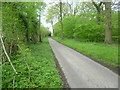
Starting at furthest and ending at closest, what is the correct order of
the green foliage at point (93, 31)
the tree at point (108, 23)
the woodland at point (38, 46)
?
the green foliage at point (93, 31), the tree at point (108, 23), the woodland at point (38, 46)

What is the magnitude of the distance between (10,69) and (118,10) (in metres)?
10.2

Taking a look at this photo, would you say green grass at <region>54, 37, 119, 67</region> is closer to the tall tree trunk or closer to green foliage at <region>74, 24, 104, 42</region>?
the tall tree trunk

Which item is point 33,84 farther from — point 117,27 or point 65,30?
point 65,30

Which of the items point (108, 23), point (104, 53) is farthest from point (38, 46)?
point (108, 23)

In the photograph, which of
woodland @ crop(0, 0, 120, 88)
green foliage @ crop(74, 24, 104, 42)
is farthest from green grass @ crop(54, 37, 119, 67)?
green foliage @ crop(74, 24, 104, 42)

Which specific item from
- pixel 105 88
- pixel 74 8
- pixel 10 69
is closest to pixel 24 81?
pixel 10 69

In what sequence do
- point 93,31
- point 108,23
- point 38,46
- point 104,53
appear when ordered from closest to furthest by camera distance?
1. point 104,53
2. point 108,23
3. point 93,31
4. point 38,46

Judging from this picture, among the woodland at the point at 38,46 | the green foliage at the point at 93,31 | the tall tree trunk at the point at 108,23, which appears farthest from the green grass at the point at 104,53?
the green foliage at the point at 93,31

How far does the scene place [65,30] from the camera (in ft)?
47.4

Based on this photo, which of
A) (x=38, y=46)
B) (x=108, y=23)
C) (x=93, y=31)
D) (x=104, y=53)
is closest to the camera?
(x=104, y=53)

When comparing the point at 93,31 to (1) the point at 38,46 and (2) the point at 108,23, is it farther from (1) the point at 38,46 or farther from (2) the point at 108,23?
(1) the point at 38,46

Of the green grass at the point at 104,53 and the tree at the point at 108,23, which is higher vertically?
the tree at the point at 108,23

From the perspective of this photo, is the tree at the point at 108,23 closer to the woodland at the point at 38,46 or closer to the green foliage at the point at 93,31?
the woodland at the point at 38,46

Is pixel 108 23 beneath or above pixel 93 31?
above
